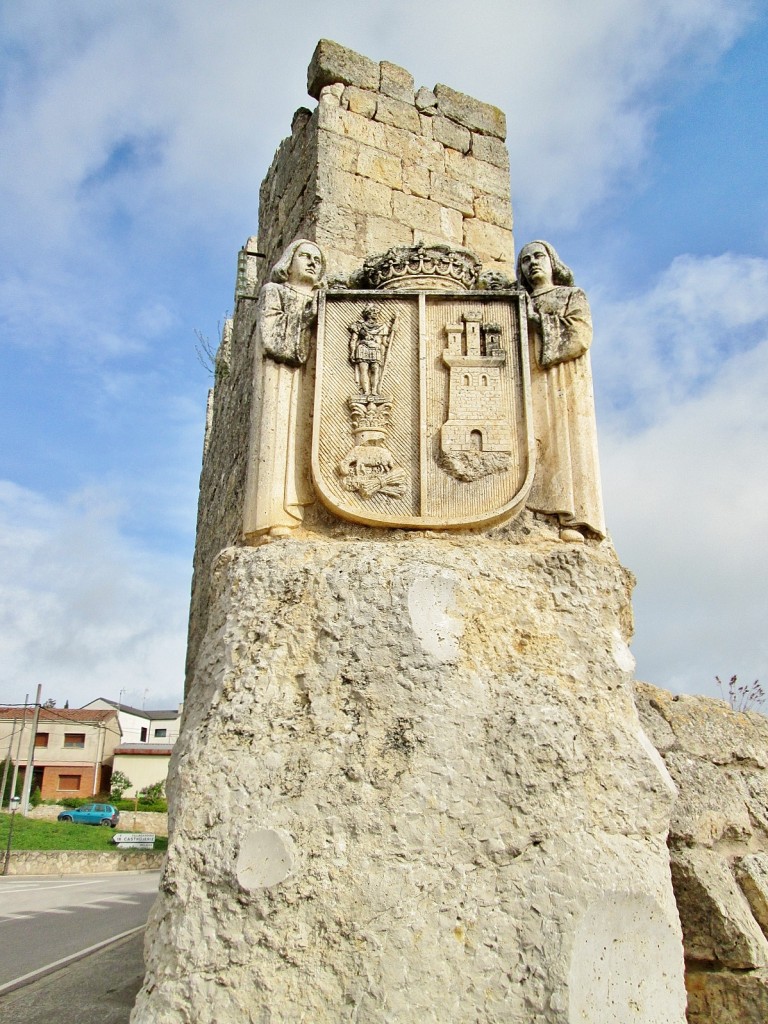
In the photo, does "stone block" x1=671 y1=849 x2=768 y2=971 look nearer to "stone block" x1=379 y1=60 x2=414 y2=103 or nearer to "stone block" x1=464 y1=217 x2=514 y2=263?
"stone block" x1=464 y1=217 x2=514 y2=263

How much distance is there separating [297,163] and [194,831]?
3.85m

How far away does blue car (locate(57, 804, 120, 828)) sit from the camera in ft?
89.9

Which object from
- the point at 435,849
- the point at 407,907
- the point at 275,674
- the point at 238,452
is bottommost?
the point at 407,907

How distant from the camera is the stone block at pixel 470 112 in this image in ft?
16.1

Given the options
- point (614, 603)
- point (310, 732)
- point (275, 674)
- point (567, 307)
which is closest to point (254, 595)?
point (275, 674)

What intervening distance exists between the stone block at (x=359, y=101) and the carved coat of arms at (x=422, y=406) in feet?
6.21

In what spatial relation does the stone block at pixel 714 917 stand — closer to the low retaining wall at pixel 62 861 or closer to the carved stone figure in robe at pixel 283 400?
the carved stone figure in robe at pixel 283 400

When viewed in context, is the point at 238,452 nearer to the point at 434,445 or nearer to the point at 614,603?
the point at 434,445

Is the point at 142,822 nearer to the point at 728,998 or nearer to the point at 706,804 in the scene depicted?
the point at 706,804

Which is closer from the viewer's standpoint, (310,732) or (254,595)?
(310,732)

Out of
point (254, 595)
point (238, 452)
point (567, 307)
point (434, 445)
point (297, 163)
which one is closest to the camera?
point (254, 595)

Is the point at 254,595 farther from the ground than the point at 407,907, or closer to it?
farther from the ground

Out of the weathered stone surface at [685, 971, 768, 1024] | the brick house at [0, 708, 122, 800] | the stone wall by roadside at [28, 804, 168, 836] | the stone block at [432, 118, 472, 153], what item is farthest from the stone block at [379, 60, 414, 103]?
the brick house at [0, 708, 122, 800]

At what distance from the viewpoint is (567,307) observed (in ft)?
10.2
